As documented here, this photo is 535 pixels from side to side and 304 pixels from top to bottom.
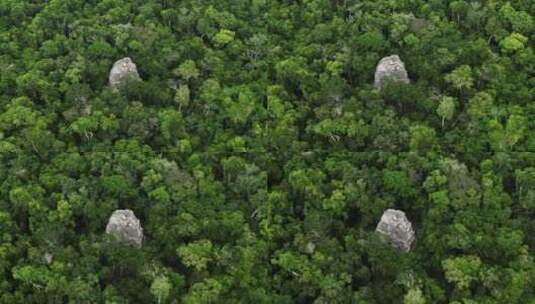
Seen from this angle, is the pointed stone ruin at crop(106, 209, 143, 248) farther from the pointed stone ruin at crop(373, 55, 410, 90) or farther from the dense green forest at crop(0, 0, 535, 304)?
the pointed stone ruin at crop(373, 55, 410, 90)

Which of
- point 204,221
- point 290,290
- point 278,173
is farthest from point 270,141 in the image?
point 290,290

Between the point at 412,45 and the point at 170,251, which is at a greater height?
the point at 412,45

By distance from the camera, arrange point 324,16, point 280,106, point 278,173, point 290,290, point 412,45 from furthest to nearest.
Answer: point 324,16
point 412,45
point 280,106
point 278,173
point 290,290

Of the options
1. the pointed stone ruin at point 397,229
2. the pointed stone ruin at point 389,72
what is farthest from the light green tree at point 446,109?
the pointed stone ruin at point 397,229

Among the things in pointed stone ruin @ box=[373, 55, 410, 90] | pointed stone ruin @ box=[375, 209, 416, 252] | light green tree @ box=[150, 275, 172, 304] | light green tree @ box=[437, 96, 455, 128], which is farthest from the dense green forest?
pointed stone ruin @ box=[373, 55, 410, 90]

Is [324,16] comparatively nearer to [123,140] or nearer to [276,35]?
[276,35]

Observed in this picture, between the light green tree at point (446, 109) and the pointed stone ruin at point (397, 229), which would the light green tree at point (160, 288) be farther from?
the light green tree at point (446, 109)

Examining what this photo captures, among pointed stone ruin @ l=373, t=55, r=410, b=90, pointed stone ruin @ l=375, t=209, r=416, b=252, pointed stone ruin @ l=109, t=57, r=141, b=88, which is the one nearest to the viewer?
pointed stone ruin @ l=375, t=209, r=416, b=252
